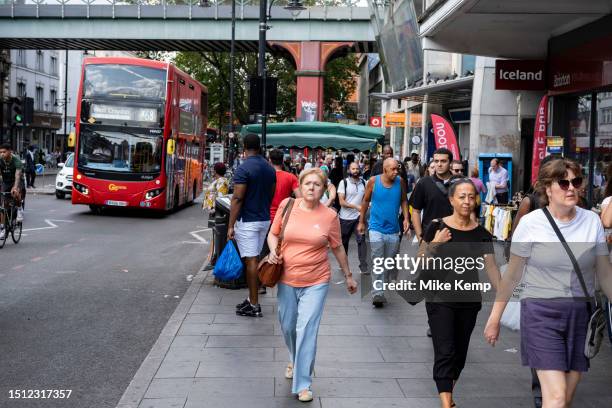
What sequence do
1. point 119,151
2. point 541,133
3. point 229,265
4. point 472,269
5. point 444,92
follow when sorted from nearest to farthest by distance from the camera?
point 472,269
point 229,265
point 541,133
point 119,151
point 444,92

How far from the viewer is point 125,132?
22.3 metres

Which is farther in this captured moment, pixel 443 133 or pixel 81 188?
pixel 81 188

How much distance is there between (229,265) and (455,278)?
5.38 meters

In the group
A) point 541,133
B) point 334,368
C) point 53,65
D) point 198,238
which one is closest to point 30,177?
point 198,238

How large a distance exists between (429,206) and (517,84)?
27.9ft

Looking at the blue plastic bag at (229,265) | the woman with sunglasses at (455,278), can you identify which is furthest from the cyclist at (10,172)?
the woman with sunglasses at (455,278)

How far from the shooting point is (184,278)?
40.9 feet

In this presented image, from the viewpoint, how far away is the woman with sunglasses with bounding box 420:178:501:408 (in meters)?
5.62

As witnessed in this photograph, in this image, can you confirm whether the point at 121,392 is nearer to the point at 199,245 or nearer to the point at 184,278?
the point at 184,278

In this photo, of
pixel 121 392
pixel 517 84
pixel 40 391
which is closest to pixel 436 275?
pixel 121 392

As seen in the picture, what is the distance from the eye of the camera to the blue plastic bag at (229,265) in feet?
35.6

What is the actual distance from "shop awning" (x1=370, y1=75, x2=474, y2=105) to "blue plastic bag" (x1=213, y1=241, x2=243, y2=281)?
464 inches

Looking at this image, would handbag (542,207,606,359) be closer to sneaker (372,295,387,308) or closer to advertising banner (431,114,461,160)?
sneaker (372,295,387,308)

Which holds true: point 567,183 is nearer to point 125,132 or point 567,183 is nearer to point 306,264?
point 306,264
